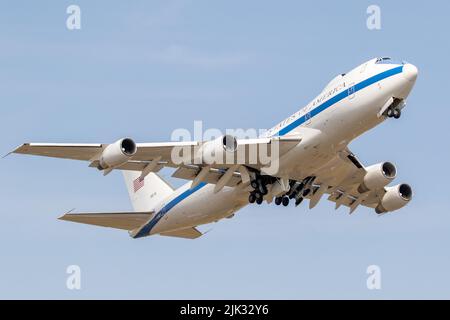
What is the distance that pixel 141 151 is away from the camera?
162 ft

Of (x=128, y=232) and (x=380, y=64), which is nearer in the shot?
(x=380, y=64)

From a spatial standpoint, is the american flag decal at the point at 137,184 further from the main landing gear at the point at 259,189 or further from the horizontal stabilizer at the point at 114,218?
the main landing gear at the point at 259,189

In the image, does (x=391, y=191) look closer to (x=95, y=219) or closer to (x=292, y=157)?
(x=292, y=157)

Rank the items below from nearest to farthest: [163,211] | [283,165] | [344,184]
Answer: [283,165]
[344,184]
[163,211]

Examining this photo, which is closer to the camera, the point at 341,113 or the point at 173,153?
the point at 341,113

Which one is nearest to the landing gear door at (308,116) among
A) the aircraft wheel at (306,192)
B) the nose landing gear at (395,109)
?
the nose landing gear at (395,109)

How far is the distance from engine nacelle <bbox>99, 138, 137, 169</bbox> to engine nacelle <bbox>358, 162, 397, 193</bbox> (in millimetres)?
14270

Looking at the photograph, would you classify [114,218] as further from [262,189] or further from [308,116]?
[308,116]

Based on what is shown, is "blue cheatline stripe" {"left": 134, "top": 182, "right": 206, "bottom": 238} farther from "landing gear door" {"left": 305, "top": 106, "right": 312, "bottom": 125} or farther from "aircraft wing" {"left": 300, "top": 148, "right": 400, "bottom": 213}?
"landing gear door" {"left": 305, "top": 106, "right": 312, "bottom": 125}

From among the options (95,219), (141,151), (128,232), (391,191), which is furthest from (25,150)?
(391,191)

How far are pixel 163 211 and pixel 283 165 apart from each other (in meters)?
10.6

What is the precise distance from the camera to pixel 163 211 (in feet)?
189

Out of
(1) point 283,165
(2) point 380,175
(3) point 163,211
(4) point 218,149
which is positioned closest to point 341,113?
(1) point 283,165

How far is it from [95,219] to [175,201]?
464 centimetres
